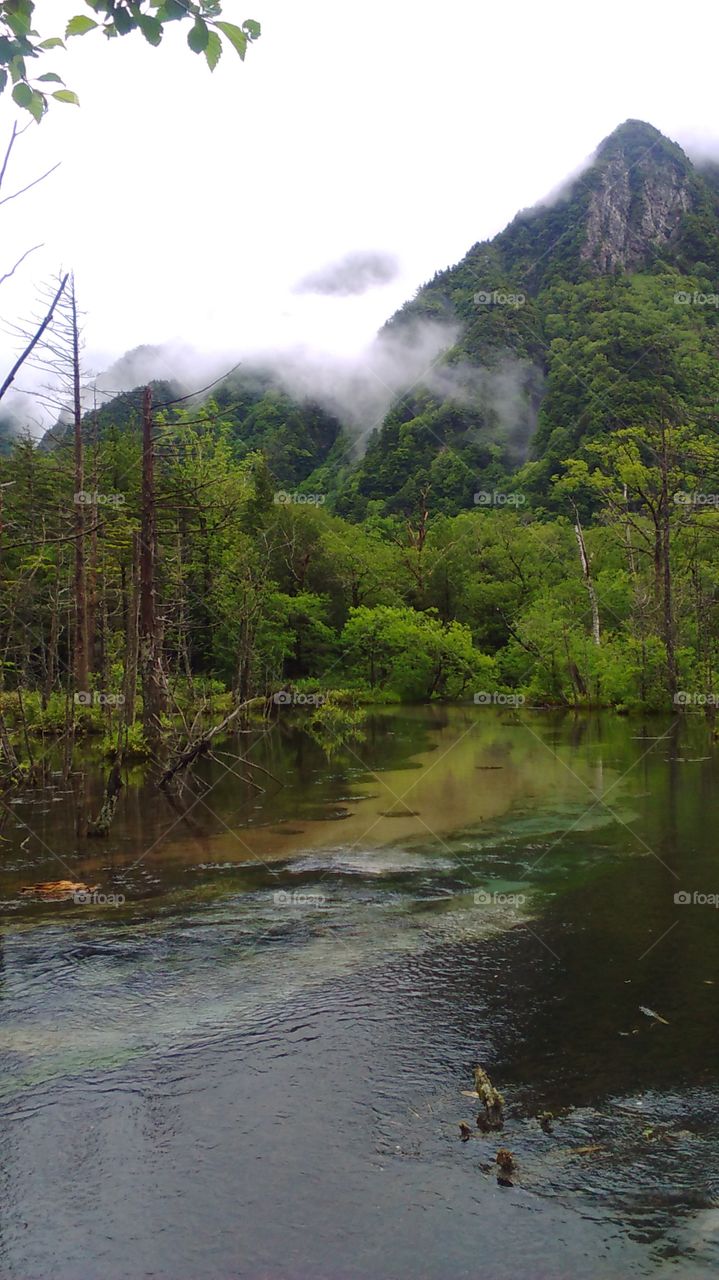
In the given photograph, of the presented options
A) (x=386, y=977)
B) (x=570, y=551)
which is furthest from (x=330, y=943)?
(x=570, y=551)

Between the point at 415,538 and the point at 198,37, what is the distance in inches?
1887

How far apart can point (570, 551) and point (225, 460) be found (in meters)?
18.5

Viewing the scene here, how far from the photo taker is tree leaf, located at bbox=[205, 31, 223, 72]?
2.31 meters

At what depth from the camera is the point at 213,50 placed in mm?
2330

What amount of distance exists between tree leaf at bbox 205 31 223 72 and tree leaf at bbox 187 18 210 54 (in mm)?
11

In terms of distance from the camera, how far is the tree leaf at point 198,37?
232cm

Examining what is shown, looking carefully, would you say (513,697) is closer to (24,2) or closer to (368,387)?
(24,2)

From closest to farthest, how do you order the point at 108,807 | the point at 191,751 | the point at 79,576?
the point at 108,807, the point at 191,751, the point at 79,576

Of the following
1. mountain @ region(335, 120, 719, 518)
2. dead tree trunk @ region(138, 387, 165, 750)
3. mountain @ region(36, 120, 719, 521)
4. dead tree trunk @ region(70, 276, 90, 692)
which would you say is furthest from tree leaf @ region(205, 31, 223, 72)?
mountain @ region(335, 120, 719, 518)

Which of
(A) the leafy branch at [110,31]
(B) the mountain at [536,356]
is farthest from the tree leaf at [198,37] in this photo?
(B) the mountain at [536,356]

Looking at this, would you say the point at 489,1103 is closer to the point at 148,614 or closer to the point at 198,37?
the point at 198,37

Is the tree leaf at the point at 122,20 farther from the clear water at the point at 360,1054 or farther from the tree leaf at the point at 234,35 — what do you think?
the clear water at the point at 360,1054

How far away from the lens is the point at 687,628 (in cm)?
3069

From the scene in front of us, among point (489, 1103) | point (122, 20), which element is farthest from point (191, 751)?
point (122, 20)
